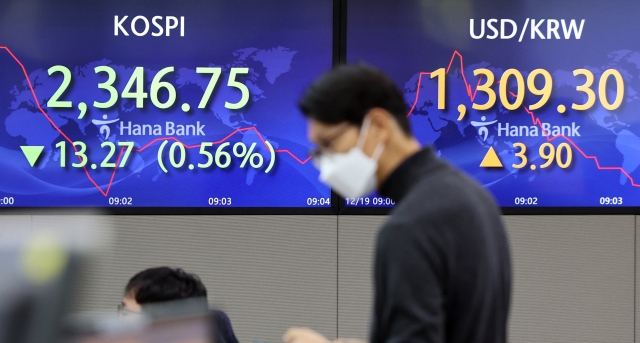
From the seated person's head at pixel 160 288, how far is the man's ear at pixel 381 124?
3.53 feet

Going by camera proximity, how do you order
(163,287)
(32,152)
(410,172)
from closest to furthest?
(410,172)
(163,287)
(32,152)

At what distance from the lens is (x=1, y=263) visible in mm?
710

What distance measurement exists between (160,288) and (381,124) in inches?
45.3

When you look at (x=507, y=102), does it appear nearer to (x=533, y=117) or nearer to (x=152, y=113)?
(x=533, y=117)

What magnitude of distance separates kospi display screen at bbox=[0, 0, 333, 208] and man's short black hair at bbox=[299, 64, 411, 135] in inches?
84.8

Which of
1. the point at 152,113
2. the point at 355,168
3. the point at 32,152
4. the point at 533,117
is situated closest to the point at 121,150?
the point at 152,113

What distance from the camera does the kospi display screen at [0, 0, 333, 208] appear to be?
354 cm

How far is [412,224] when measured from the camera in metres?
1.27

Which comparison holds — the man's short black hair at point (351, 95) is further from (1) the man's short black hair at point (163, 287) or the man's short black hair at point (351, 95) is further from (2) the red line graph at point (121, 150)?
(2) the red line graph at point (121, 150)

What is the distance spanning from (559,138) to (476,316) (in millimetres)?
2475

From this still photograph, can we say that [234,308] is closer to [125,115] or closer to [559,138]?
[125,115]

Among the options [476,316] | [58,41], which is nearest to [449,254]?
[476,316]

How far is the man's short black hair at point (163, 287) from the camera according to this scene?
90.7 inches

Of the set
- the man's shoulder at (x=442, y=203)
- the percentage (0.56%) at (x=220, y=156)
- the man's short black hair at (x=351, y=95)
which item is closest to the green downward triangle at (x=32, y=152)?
the percentage (0.56%) at (x=220, y=156)
